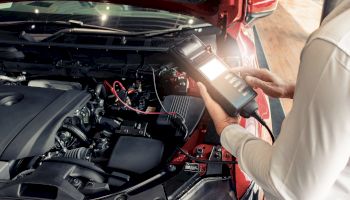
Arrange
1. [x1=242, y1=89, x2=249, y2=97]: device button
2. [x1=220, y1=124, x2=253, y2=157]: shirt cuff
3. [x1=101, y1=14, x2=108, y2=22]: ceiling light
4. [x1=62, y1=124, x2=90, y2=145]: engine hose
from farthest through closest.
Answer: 1. [x1=101, y1=14, x2=108, y2=22]: ceiling light
2. [x1=62, y1=124, x2=90, y2=145]: engine hose
3. [x1=242, y1=89, x2=249, y2=97]: device button
4. [x1=220, y1=124, x2=253, y2=157]: shirt cuff

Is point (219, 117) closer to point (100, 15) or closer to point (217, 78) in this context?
point (217, 78)

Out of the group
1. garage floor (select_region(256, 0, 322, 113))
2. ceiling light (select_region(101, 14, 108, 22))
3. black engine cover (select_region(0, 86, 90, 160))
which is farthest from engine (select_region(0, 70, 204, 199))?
garage floor (select_region(256, 0, 322, 113))

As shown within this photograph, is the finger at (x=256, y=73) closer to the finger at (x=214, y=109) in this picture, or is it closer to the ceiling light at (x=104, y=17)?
the finger at (x=214, y=109)

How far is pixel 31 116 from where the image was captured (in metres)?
1.23

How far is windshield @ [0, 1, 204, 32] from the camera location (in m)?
1.78

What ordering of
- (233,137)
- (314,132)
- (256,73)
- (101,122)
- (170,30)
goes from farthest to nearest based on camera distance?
(170,30)
(101,122)
(256,73)
(233,137)
(314,132)

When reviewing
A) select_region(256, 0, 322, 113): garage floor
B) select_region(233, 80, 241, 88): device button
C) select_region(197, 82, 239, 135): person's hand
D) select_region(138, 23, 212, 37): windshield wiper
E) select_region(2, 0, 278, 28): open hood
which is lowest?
select_region(256, 0, 322, 113): garage floor

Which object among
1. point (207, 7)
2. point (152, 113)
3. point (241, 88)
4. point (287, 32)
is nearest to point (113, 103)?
point (152, 113)

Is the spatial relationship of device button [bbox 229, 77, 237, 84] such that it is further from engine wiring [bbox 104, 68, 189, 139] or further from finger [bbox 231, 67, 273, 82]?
engine wiring [bbox 104, 68, 189, 139]

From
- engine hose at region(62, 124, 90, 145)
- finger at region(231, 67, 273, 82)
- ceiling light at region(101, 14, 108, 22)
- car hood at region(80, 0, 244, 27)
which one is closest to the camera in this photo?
finger at region(231, 67, 273, 82)

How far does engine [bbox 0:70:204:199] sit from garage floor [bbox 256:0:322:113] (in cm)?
184

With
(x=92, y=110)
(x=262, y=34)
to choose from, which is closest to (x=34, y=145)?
(x=92, y=110)

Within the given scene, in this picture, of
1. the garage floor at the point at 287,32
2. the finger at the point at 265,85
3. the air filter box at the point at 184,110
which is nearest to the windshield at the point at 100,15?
the air filter box at the point at 184,110

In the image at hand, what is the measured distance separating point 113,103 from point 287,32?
4.01m
